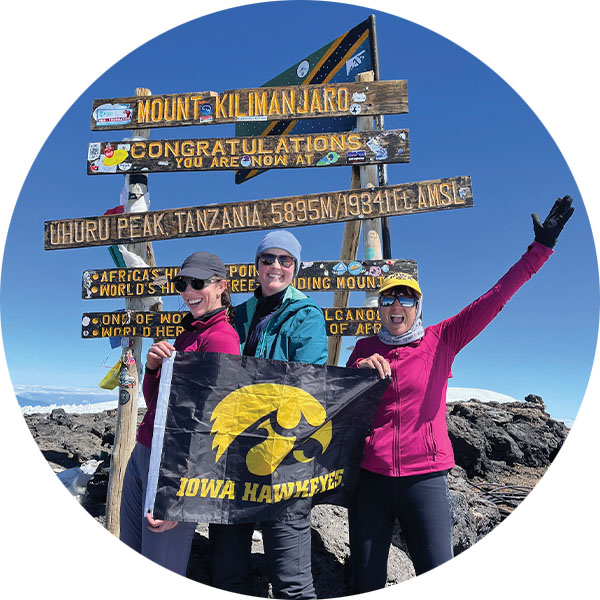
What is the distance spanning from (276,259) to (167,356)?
91cm

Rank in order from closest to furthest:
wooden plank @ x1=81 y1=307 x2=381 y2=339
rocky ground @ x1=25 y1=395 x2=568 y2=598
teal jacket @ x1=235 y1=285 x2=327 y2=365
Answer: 1. teal jacket @ x1=235 y1=285 x2=327 y2=365
2. rocky ground @ x1=25 y1=395 x2=568 y2=598
3. wooden plank @ x1=81 y1=307 x2=381 y2=339

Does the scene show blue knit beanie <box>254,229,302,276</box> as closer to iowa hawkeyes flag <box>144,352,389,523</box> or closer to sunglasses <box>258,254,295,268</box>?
sunglasses <box>258,254,295,268</box>

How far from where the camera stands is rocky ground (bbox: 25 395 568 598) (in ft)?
13.2

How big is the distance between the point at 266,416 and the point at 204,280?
0.96 metres

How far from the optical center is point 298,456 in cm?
334

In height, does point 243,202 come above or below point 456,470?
above

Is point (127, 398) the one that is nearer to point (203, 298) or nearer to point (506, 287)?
point (203, 298)

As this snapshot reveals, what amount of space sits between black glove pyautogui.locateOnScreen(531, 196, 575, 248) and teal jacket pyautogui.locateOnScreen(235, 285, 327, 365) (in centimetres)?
156

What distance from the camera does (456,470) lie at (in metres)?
7.07

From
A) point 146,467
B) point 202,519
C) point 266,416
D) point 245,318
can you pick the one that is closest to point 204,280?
point 245,318

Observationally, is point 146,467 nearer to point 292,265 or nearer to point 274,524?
point 274,524

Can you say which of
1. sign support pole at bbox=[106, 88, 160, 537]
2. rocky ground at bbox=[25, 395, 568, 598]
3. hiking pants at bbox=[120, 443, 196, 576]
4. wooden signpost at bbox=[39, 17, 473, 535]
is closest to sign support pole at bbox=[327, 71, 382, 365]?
wooden signpost at bbox=[39, 17, 473, 535]

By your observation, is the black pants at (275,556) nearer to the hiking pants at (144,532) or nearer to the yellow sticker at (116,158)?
the hiking pants at (144,532)

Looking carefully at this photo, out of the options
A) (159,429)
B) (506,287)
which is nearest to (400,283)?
(506,287)
